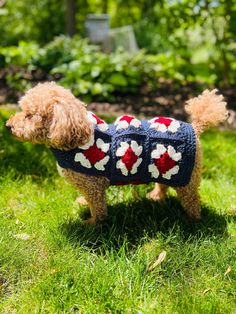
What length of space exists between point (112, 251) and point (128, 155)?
0.66 metres

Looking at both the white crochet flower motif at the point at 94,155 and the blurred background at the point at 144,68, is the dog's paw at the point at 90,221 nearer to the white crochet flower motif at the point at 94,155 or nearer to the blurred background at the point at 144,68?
the white crochet flower motif at the point at 94,155

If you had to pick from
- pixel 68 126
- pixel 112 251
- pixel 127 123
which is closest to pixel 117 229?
pixel 112 251

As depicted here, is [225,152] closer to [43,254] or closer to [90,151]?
[90,151]

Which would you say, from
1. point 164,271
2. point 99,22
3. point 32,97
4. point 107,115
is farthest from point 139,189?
point 99,22

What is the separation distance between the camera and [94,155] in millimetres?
2895

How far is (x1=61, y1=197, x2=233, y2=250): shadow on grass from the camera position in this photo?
3.00 meters

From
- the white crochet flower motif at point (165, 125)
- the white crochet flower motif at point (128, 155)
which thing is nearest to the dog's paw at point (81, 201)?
the white crochet flower motif at point (128, 155)

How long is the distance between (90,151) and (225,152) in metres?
2.11

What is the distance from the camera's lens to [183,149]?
295 centimetres

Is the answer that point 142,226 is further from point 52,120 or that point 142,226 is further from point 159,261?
point 52,120

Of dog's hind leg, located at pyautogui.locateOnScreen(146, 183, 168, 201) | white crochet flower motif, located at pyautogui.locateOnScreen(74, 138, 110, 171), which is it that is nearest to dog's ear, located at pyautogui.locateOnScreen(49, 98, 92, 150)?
white crochet flower motif, located at pyautogui.locateOnScreen(74, 138, 110, 171)

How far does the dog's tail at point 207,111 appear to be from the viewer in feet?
10.1

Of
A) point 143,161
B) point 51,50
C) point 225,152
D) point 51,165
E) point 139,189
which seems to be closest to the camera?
point 143,161

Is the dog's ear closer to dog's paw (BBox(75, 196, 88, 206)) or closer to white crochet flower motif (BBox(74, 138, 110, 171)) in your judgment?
white crochet flower motif (BBox(74, 138, 110, 171))
